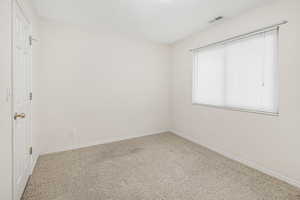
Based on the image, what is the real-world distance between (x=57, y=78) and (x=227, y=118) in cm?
330

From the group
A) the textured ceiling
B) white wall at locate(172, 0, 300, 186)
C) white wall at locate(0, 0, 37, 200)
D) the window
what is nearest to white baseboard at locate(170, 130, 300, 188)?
white wall at locate(172, 0, 300, 186)

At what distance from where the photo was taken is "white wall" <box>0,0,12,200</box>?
1200 mm

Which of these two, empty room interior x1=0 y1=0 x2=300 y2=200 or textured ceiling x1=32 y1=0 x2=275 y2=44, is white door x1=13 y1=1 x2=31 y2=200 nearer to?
empty room interior x1=0 y1=0 x2=300 y2=200

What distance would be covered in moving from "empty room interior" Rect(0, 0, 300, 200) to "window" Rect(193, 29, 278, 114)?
2cm

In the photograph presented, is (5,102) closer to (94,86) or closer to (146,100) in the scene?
(94,86)

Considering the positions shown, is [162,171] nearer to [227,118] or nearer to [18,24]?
[227,118]

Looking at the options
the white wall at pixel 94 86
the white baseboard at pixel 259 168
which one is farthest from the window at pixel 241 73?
the white wall at pixel 94 86

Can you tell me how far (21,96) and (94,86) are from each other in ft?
4.78

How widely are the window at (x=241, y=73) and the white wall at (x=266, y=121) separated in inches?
5.0

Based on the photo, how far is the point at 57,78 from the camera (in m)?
2.78

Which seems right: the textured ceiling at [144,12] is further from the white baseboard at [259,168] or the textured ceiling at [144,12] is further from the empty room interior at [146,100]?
the white baseboard at [259,168]

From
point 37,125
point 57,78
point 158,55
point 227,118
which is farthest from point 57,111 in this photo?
point 227,118

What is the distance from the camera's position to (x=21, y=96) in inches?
67.8

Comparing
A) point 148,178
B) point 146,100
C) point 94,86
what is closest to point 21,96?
point 94,86
